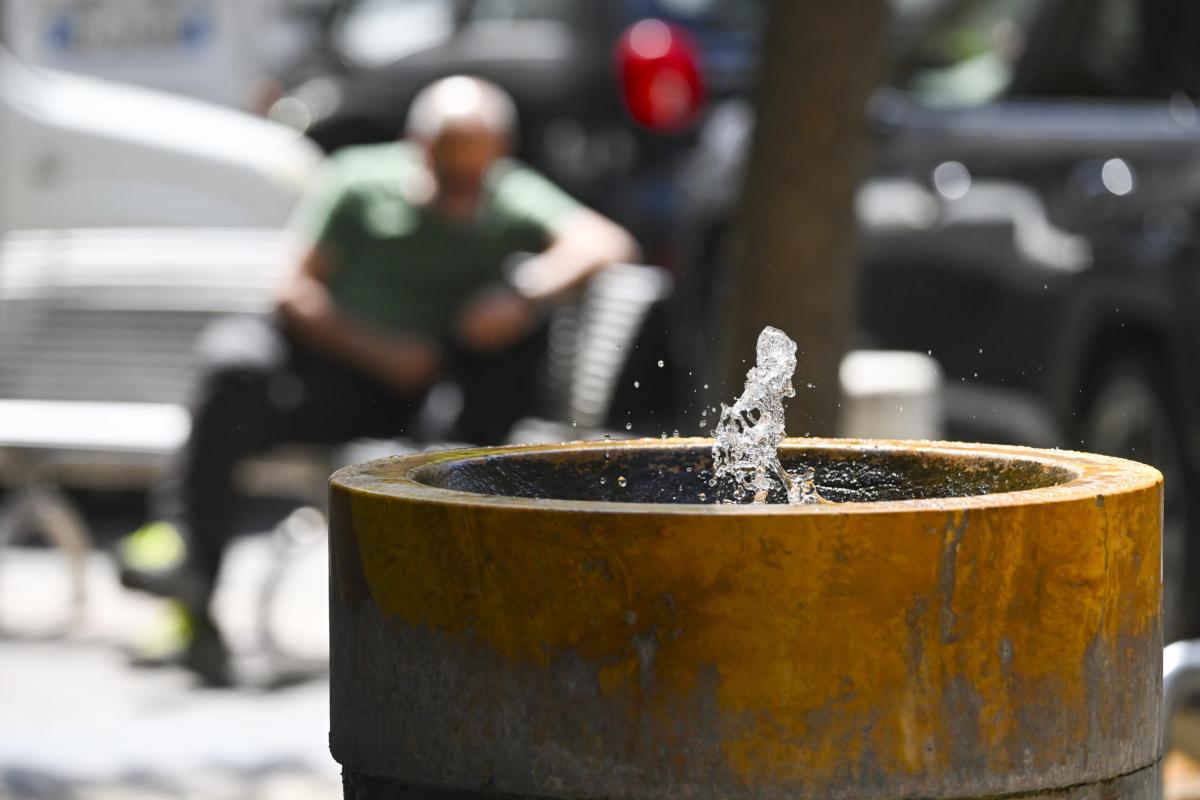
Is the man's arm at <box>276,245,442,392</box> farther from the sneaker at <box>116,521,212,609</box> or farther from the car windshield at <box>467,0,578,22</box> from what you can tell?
the car windshield at <box>467,0,578,22</box>

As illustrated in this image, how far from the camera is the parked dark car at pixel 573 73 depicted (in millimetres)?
8688

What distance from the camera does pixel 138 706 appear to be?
233 inches

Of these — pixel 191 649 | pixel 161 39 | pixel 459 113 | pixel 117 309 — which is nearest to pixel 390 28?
pixel 161 39

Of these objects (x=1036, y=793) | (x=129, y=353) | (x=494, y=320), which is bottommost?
(x=129, y=353)

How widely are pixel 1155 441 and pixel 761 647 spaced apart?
175 inches

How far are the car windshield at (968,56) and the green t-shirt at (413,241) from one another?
3.79 feet

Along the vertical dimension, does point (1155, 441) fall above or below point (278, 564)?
above

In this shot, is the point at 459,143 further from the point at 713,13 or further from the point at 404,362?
the point at 713,13

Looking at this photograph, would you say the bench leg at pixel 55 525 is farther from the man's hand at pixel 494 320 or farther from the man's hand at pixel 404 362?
the man's hand at pixel 494 320

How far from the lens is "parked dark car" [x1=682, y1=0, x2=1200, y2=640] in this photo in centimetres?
609

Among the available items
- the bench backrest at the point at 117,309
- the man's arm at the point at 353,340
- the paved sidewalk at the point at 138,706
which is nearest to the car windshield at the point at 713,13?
the bench backrest at the point at 117,309

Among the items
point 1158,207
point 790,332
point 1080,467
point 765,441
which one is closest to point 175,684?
point 790,332

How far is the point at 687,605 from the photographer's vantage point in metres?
1.95

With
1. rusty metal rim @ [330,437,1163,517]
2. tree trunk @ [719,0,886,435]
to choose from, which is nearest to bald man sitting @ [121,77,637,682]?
tree trunk @ [719,0,886,435]
